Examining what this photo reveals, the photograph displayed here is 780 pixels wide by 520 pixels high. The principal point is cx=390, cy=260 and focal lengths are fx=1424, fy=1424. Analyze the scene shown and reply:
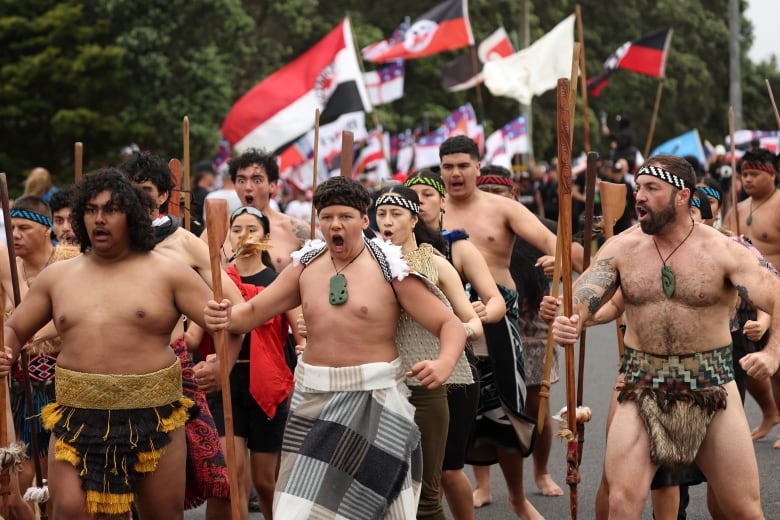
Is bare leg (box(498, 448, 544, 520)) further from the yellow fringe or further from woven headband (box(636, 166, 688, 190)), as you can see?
the yellow fringe

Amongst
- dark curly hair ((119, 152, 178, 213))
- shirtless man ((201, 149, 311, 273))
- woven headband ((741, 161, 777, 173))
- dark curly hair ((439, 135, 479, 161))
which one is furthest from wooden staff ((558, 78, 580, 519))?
woven headband ((741, 161, 777, 173))

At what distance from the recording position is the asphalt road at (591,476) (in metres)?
8.57

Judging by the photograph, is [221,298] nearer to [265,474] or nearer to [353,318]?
[353,318]

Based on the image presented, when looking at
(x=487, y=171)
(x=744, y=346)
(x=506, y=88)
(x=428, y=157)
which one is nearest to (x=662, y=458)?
(x=744, y=346)

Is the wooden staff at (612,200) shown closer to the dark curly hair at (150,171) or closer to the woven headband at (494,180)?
the dark curly hair at (150,171)

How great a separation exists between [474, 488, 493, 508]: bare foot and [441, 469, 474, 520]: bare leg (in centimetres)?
173

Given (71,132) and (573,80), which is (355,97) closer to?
(573,80)

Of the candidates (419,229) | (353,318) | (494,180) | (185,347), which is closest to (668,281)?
(353,318)

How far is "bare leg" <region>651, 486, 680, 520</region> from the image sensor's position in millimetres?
6625

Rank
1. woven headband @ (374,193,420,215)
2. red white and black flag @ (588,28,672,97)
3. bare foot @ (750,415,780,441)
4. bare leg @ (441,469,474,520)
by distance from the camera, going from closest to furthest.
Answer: woven headband @ (374,193,420,215) → bare leg @ (441,469,474,520) → bare foot @ (750,415,780,441) → red white and black flag @ (588,28,672,97)

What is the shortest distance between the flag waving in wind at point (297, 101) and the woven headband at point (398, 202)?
298 inches

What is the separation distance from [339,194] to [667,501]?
2176 millimetres

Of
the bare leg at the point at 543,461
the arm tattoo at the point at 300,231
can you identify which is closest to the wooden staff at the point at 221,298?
the arm tattoo at the point at 300,231

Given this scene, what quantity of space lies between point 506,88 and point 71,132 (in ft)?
36.9
